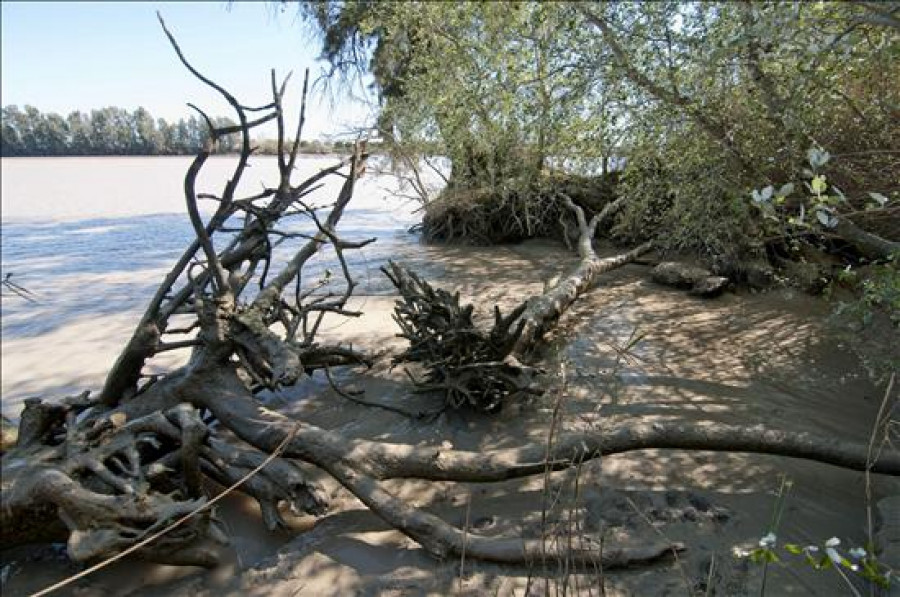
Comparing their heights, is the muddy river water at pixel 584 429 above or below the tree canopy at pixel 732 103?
below

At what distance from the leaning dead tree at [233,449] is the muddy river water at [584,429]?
18 centimetres

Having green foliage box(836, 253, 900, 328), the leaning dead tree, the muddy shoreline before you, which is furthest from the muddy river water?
green foliage box(836, 253, 900, 328)

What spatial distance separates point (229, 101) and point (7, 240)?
14.3 m

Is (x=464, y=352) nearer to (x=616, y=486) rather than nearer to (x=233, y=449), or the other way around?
(x=616, y=486)

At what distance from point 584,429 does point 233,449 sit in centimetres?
238

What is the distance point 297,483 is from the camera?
3.53 metres

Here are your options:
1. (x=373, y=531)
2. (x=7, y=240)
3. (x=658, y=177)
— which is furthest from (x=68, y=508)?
(x=7, y=240)

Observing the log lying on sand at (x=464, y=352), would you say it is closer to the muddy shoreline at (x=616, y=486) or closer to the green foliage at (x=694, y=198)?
the muddy shoreline at (x=616, y=486)

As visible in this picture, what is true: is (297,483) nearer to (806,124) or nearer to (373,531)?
(373,531)

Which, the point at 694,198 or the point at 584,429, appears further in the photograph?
the point at 694,198

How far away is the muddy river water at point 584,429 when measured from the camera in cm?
307

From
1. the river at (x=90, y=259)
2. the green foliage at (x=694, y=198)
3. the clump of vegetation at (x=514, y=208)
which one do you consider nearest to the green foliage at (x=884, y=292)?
the green foliage at (x=694, y=198)

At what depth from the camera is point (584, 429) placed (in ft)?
14.1

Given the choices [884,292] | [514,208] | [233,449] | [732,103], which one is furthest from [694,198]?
[514,208]
